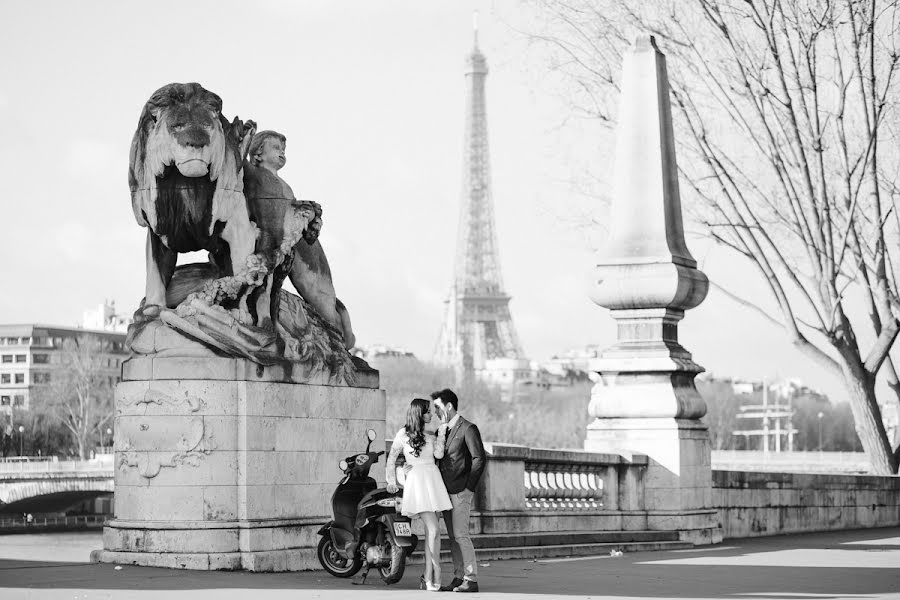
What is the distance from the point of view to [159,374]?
46.2 feet

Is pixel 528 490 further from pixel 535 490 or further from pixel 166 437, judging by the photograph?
pixel 166 437

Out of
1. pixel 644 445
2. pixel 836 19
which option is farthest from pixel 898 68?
pixel 644 445

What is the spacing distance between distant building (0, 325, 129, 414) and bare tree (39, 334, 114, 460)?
1926 cm

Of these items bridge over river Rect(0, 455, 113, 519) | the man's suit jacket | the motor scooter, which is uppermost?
the man's suit jacket

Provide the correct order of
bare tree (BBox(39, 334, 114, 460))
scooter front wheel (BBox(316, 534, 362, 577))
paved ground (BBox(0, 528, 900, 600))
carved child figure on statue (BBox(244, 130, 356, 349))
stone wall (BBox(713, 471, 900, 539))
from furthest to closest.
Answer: bare tree (BBox(39, 334, 114, 460)) → stone wall (BBox(713, 471, 900, 539)) → carved child figure on statue (BBox(244, 130, 356, 349)) → scooter front wheel (BBox(316, 534, 362, 577)) → paved ground (BBox(0, 528, 900, 600))

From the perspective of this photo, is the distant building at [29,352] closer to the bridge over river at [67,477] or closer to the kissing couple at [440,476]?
the bridge over river at [67,477]

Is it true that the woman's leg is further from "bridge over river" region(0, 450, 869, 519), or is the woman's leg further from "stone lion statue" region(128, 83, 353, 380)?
"bridge over river" region(0, 450, 869, 519)

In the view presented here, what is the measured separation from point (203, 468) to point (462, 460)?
2.23 metres

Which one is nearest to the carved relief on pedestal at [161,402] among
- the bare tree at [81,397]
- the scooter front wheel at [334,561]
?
the scooter front wheel at [334,561]

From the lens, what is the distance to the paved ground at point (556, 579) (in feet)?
Result: 40.6

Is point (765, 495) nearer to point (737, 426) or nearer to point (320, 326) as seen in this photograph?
point (320, 326)

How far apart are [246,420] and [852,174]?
1749 centimetres

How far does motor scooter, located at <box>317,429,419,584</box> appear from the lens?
13.8 m

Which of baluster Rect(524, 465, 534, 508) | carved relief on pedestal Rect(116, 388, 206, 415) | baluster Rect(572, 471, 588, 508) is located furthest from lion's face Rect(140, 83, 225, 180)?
baluster Rect(572, 471, 588, 508)
